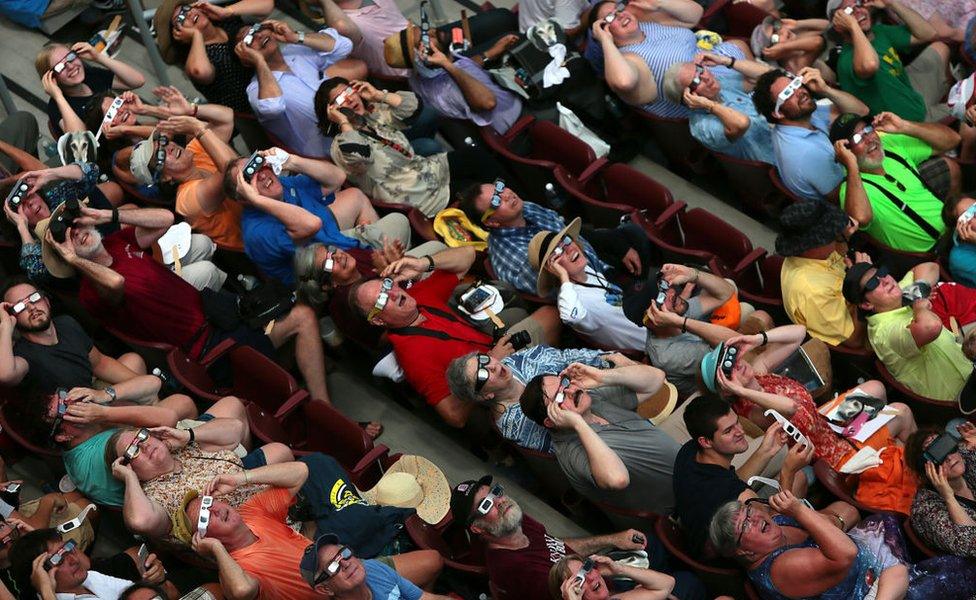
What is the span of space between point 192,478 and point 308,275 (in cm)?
106

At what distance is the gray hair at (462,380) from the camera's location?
5.29 m

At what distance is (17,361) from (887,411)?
343 centimetres

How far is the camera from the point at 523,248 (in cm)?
605


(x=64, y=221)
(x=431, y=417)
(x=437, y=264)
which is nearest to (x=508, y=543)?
(x=431, y=417)

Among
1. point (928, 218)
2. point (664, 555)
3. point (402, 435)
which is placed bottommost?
point (402, 435)

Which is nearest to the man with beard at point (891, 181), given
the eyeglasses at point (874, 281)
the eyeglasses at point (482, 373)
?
the eyeglasses at point (874, 281)

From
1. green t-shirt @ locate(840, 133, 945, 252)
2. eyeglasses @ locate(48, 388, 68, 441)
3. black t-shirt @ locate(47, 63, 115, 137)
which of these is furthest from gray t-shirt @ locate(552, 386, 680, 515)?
black t-shirt @ locate(47, 63, 115, 137)

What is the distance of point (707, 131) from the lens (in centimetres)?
644

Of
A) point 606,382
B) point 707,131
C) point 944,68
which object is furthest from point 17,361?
point 944,68

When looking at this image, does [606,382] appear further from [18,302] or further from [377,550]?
[18,302]

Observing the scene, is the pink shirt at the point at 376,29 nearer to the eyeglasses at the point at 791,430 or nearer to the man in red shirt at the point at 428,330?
the man in red shirt at the point at 428,330

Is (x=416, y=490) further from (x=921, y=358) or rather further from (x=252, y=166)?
(x=921, y=358)

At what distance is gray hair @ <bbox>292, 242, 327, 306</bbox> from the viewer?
5.83 meters

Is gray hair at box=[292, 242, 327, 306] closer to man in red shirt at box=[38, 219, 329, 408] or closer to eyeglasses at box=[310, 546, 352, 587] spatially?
man in red shirt at box=[38, 219, 329, 408]
